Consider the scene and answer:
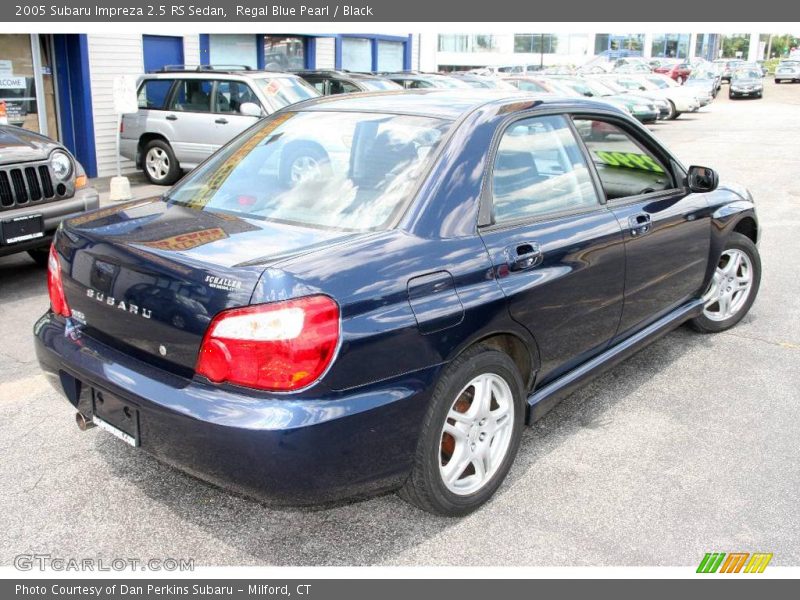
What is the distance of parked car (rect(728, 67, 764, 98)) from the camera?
39094 millimetres

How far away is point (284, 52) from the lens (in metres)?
18.4

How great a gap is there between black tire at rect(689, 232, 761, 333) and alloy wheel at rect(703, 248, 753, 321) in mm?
21

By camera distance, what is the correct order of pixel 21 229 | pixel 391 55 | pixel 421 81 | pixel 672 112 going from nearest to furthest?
pixel 21 229, pixel 421 81, pixel 391 55, pixel 672 112

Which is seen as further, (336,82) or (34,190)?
(336,82)

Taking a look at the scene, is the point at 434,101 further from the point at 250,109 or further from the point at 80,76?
the point at 80,76

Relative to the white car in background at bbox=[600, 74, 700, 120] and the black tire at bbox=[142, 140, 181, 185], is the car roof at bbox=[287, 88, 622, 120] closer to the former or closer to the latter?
the black tire at bbox=[142, 140, 181, 185]

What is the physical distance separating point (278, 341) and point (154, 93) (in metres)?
10.7

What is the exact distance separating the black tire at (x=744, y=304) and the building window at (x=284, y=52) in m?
14.3

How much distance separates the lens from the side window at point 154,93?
1197cm

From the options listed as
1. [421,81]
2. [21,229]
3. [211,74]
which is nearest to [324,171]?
[21,229]

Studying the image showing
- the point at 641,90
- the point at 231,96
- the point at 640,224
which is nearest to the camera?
the point at 640,224

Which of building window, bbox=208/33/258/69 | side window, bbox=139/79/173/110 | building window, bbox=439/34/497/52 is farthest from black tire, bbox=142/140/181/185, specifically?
building window, bbox=439/34/497/52

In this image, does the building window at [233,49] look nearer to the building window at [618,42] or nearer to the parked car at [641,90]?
the parked car at [641,90]
